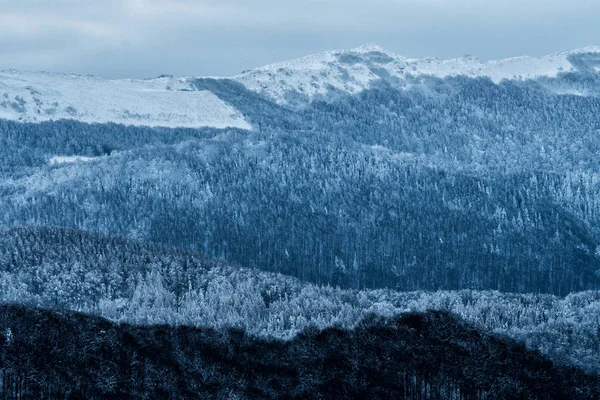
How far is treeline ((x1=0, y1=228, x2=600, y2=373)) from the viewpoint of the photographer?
108062 millimetres

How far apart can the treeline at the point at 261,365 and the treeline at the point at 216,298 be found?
549 centimetres

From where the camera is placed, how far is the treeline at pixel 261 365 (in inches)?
3359

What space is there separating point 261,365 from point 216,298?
3803 centimetres

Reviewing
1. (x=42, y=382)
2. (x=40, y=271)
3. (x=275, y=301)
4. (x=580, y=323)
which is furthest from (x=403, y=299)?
(x=42, y=382)

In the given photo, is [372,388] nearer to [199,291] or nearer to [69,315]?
[69,315]

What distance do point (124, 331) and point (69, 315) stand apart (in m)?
8.08

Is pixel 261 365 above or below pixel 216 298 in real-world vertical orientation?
above

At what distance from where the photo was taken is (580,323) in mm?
108188

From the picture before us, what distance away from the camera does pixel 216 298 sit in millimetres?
130000

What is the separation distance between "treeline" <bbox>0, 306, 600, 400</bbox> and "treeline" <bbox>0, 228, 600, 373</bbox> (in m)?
5.49

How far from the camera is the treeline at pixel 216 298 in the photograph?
108 metres

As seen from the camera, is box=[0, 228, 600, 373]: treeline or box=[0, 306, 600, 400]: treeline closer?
box=[0, 306, 600, 400]: treeline

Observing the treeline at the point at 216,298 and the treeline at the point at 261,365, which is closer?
the treeline at the point at 261,365

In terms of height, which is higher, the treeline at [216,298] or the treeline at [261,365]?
the treeline at [261,365]
